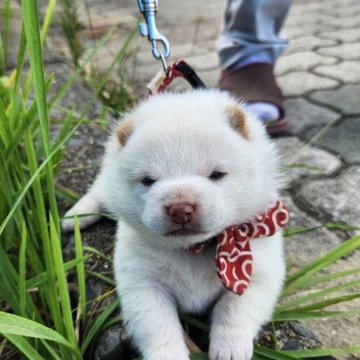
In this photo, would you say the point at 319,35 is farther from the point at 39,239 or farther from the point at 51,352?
the point at 51,352

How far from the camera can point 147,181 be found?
1015mm

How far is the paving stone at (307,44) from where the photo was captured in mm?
3453

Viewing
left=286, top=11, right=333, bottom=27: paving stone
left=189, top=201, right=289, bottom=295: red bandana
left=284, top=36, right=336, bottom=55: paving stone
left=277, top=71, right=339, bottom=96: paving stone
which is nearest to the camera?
left=189, top=201, right=289, bottom=295: red bandana

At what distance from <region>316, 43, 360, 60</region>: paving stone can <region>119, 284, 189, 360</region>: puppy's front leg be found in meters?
2.59

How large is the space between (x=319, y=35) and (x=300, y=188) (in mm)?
2389

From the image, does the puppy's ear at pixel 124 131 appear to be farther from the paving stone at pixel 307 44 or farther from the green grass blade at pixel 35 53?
the paving stone at pixel 307 44

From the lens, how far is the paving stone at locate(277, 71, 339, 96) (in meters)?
2.71

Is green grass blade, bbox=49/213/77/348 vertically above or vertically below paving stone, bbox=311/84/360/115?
above

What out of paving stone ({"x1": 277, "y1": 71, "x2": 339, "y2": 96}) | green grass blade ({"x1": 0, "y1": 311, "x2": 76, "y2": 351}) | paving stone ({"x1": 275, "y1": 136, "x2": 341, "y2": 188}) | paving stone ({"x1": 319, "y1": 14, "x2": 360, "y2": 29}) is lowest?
paving stone ({"x1": 319, "y1": 14, "x2": 360, "y2": 29})

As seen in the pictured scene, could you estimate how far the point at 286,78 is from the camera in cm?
295

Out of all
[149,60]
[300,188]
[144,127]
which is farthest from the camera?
[149,60]

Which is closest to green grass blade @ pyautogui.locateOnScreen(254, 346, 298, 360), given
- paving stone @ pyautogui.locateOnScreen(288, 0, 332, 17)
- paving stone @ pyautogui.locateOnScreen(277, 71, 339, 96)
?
paving stone @ pyautogui.locateOnScreen(277, 71, 339, 96)

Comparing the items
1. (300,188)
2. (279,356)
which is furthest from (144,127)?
(300,188)

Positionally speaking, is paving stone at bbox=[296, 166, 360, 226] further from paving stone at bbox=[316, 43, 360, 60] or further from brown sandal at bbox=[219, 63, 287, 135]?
paving stone at bbox=[316, 43, 360, 60]
